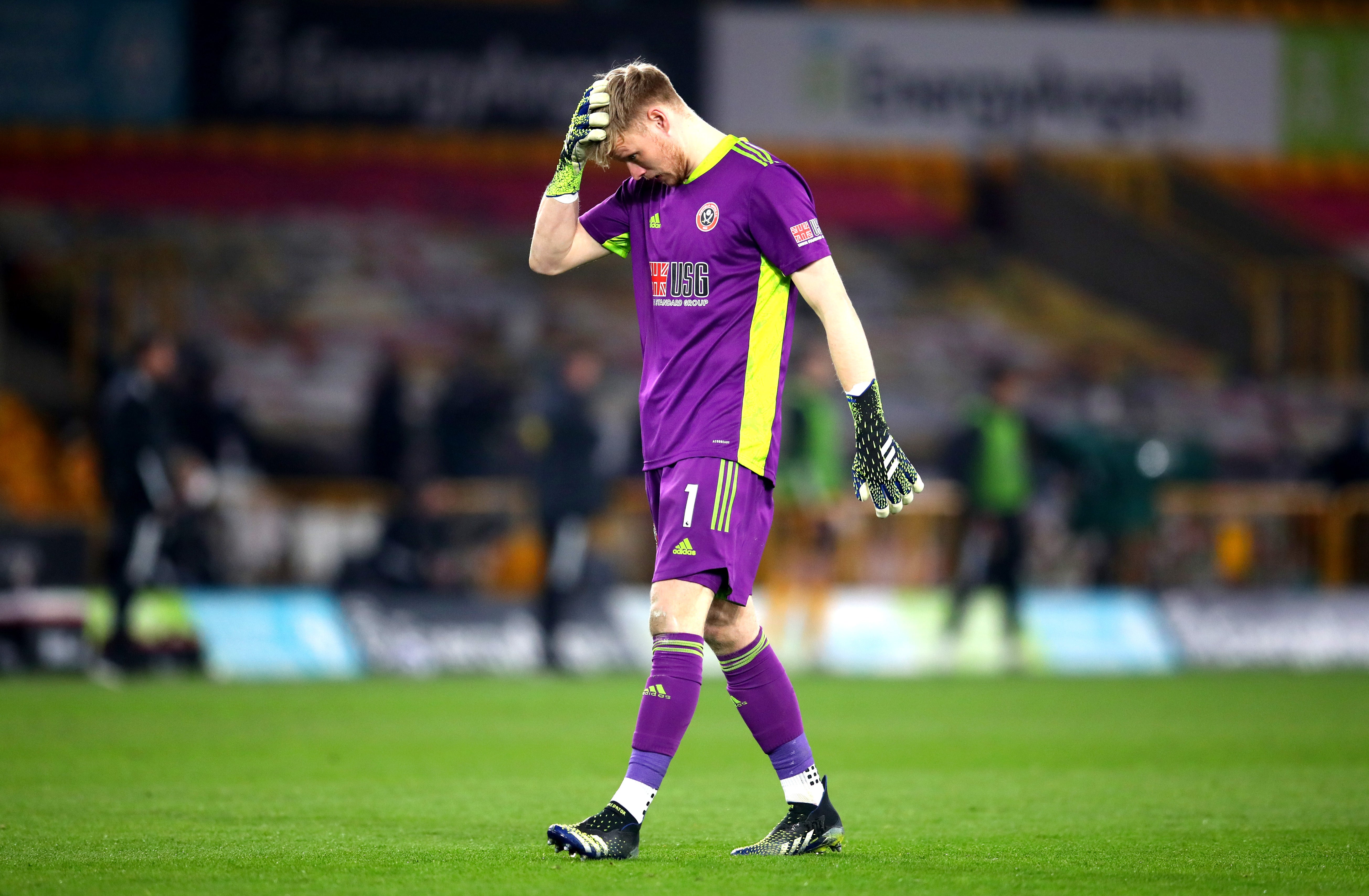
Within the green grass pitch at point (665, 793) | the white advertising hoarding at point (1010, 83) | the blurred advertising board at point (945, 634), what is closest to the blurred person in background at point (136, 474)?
the green grass pitch at point (665, 793)

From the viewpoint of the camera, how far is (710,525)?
194 inches

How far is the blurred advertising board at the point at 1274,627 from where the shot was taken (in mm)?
15430

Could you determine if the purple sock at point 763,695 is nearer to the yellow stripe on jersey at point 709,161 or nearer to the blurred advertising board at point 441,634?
the yellow stripe on jersey at point 709,161

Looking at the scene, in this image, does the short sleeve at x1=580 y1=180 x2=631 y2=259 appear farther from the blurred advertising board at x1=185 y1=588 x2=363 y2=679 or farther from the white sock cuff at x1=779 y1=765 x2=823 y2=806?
the blurred advertising board at x1=185 y1=588 x2=363 y2=679

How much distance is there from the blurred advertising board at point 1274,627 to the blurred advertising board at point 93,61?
12323mm

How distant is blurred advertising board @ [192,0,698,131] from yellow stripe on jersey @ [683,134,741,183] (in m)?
15.4

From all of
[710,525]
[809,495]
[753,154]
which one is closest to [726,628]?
[710,525]

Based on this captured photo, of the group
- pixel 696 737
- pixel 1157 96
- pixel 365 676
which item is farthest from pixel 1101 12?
pixel 696 737

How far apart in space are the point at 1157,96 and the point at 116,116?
1279 cm

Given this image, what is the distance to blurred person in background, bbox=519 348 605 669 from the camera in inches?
546

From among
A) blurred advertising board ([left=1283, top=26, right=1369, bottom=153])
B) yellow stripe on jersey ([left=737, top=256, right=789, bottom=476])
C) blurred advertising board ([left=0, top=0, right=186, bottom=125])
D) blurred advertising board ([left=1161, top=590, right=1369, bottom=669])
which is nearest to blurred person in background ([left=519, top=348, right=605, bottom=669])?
blurred advertising board ([left=1161, top=590, right=1369, bottom=669])

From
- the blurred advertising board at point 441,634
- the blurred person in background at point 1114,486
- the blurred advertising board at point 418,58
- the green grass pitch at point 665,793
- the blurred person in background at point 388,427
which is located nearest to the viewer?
the green grass pitch at point 665,793

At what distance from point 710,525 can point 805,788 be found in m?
0.86

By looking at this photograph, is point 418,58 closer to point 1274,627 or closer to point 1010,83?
point 1010,83
